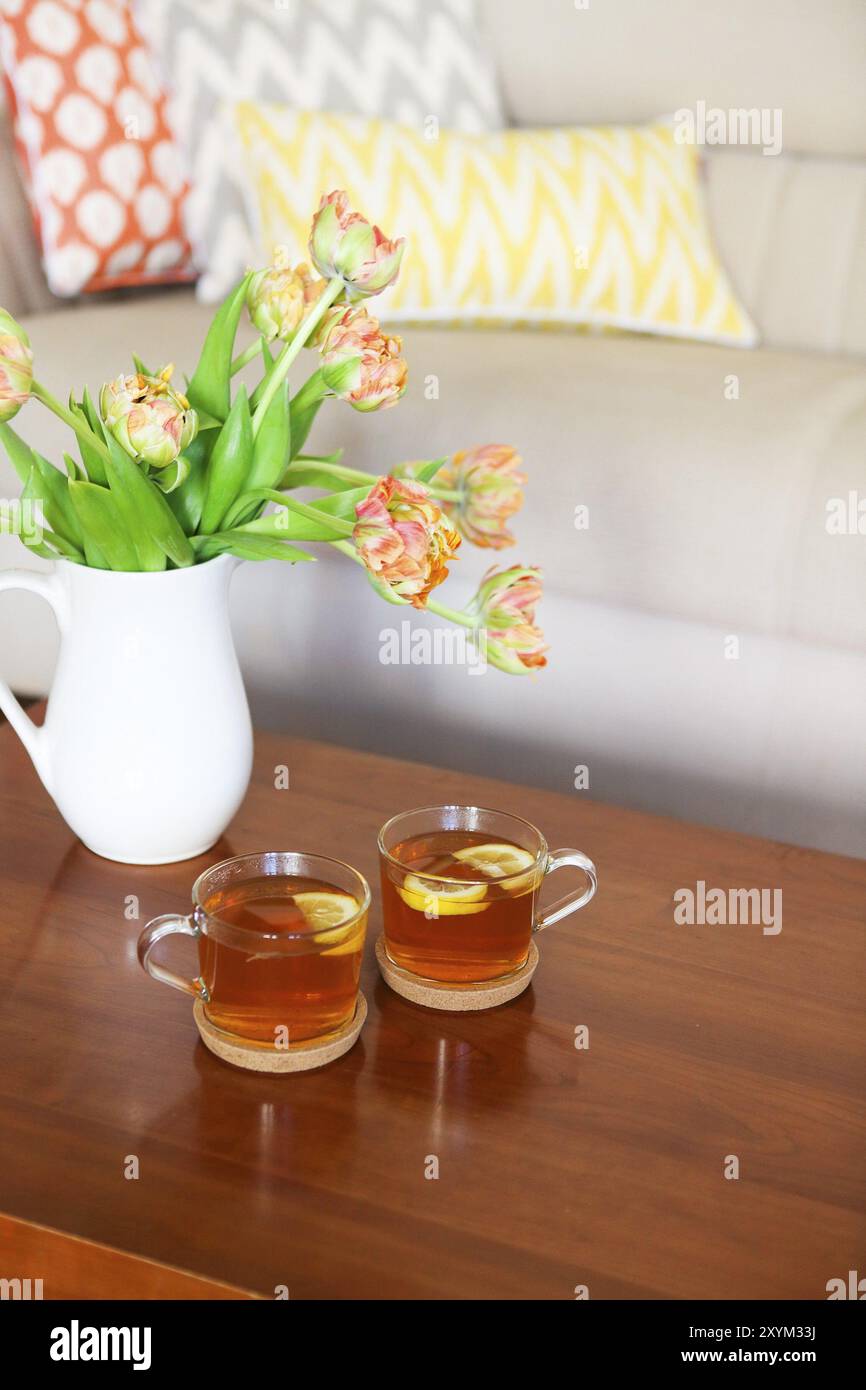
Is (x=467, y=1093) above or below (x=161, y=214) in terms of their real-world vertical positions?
below

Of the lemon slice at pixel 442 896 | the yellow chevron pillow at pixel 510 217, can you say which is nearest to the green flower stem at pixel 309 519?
the lemon slice at pixel 442 896

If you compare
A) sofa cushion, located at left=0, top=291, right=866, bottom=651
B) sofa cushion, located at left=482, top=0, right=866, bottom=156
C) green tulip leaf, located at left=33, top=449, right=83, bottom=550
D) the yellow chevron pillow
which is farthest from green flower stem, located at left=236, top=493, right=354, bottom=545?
sofa cushion, located at left=482, top=0, right=866, bottom=156

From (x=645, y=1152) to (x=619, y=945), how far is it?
18 centimetres

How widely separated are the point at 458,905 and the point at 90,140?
121cm

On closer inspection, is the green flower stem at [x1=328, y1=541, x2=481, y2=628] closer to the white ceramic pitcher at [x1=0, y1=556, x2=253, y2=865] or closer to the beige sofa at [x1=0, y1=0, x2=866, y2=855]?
the white ceramic pitcher at [x1=0, y1=556, x2=253, y2=865]

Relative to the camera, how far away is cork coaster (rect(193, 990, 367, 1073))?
2.18 ft

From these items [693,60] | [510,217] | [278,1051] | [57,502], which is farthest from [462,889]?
[693,60]

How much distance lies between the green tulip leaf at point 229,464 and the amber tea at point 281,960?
0.79 ft

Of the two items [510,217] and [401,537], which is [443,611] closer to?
[401,537]

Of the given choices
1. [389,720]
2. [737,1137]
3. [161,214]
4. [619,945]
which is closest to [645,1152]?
[737,1137]

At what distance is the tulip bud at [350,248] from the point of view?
759 millimetres
